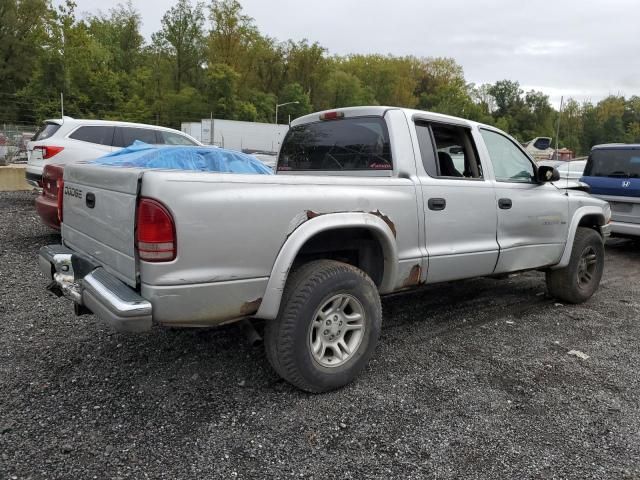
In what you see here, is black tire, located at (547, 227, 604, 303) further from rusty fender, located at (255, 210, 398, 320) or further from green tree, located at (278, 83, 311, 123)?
green tree, located at (278, 83, 311, 123)

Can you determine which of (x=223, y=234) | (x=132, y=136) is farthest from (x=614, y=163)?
(x=132, y=136)

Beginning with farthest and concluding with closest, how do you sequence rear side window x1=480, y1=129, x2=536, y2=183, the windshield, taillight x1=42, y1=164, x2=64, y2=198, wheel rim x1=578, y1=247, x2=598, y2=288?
the windshield, taillight x1=42, y1=164, x2=64, y2=198, wheel rim x1=578, y1=247, x2=598, y2=288, rear side window x1=480, y1=129, x2=536, y2=183

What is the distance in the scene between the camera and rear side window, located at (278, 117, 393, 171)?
3877 millimetres

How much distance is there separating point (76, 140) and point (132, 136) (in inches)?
36.8

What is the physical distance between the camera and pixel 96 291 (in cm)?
273

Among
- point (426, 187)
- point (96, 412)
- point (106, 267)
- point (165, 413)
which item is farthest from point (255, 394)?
point (426, 187)

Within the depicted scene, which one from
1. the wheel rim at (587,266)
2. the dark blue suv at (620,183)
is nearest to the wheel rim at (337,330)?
the wheel rim at (587,266)

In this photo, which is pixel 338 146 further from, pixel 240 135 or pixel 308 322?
pixel 240 135

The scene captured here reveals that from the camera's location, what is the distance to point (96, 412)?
2953 mm

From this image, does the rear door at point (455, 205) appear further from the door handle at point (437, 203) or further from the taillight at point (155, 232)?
the taillight at point (155, 232)

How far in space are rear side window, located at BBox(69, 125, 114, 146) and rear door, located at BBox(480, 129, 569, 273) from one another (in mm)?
6569

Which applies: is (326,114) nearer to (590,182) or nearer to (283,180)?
(283,180)

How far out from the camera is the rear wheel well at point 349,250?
11.0 feet

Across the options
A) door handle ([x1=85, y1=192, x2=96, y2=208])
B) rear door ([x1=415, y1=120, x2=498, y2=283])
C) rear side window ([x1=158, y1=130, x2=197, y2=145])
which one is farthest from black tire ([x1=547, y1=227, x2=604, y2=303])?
rear side window ([x1=158, y1=130, x2=197, y2=145])
